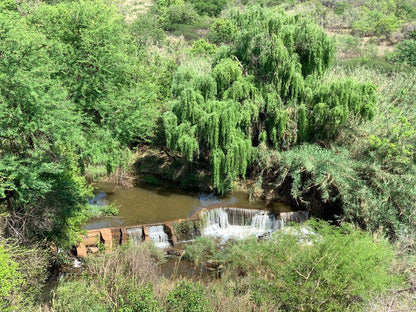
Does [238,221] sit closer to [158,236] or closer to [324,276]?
[158,236]

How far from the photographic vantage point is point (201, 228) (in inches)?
613

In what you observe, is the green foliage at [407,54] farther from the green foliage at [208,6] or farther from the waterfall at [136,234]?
the green foliage at [208,6]

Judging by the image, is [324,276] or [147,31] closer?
[324,276]

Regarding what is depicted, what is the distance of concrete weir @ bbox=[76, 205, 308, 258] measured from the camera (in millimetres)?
13977

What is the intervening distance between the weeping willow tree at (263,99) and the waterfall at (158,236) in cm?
363

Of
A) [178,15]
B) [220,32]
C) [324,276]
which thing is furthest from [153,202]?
[178,15]

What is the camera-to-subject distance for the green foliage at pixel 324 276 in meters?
8.38

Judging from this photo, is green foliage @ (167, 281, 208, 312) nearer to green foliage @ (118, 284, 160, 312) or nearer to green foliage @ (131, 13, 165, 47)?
green foliage @ (118, 284, 160, 312)

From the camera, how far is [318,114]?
1670 cm

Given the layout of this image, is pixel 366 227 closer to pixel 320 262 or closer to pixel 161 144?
pixel 320 262

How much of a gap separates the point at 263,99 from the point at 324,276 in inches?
417

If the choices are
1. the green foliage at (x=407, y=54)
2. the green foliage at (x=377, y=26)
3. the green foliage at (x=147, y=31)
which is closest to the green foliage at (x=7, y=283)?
the green foliage at (x=147, y=31)

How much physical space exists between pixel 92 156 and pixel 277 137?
8904 mm

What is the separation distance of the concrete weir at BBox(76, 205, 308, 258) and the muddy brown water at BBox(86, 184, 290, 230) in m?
1.06
